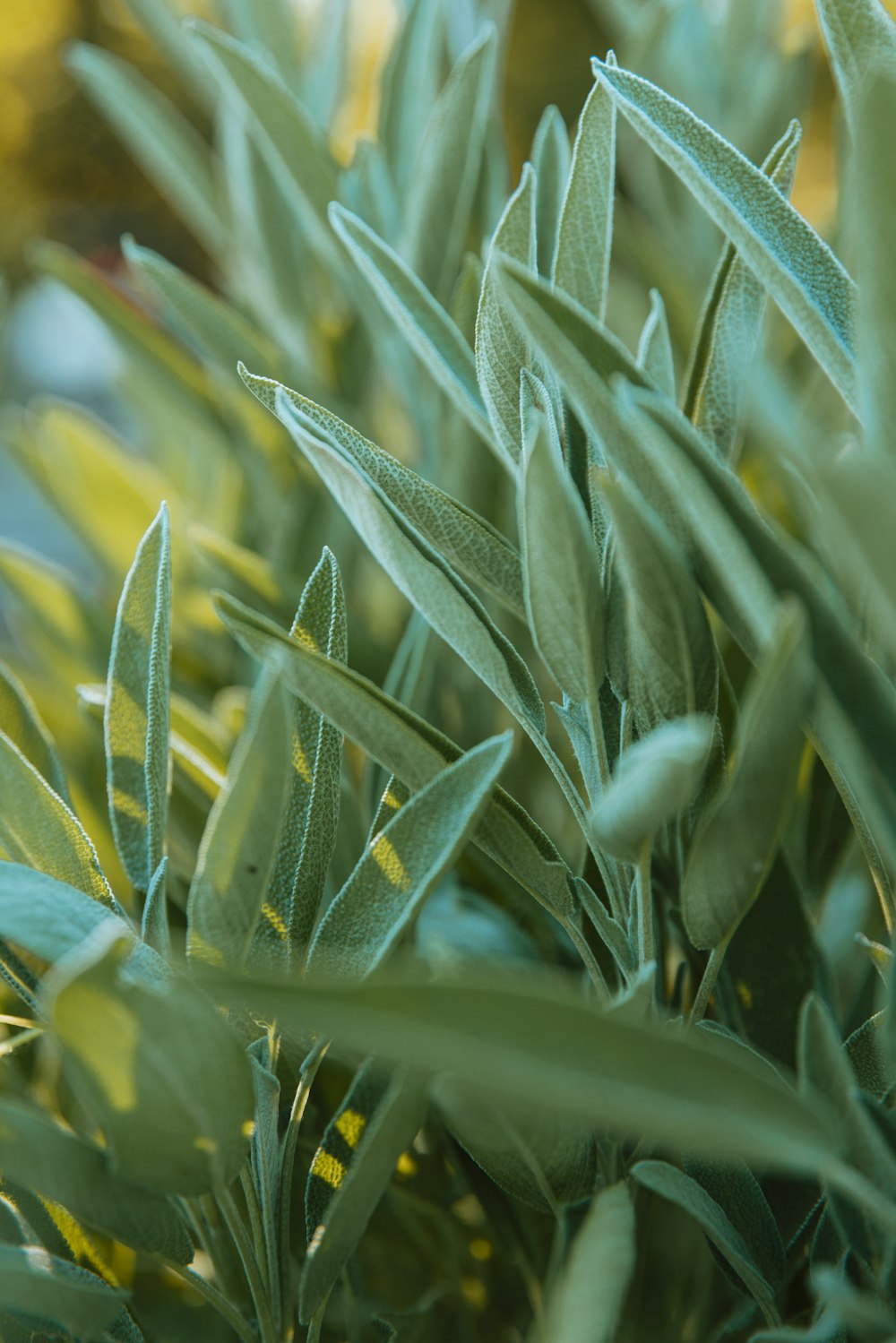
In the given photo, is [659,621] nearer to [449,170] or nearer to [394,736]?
[394,736]

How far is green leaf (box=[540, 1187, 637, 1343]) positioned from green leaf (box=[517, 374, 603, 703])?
12 centimetres

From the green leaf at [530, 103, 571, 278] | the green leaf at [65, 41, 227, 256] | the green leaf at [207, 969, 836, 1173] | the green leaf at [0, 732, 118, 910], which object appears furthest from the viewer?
the green leaf at [65, 41, 227, 256]

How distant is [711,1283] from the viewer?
1.47 feet

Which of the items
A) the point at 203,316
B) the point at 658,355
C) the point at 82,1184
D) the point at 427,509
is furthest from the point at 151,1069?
the point at 203,316

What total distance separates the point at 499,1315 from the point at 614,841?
327 mm

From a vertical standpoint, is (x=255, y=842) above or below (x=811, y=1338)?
above

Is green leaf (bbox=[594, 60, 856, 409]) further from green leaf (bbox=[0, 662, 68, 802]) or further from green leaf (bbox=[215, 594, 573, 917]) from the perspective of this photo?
green leaf (bbox=[0, 662, 68, 802])

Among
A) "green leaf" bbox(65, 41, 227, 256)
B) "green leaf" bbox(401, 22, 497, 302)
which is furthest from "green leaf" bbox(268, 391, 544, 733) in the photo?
"green leaf" bbox(65, 41, 227, 256)

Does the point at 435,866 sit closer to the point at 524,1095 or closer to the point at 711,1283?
the point at 524,1095

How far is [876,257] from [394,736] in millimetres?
152

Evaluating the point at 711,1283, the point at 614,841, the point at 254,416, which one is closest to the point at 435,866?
the point at 614,841

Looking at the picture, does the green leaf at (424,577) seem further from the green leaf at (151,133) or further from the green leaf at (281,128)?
the green leaf at (151,133)

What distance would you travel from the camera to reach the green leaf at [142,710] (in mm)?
316

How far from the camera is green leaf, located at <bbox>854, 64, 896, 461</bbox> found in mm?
222
